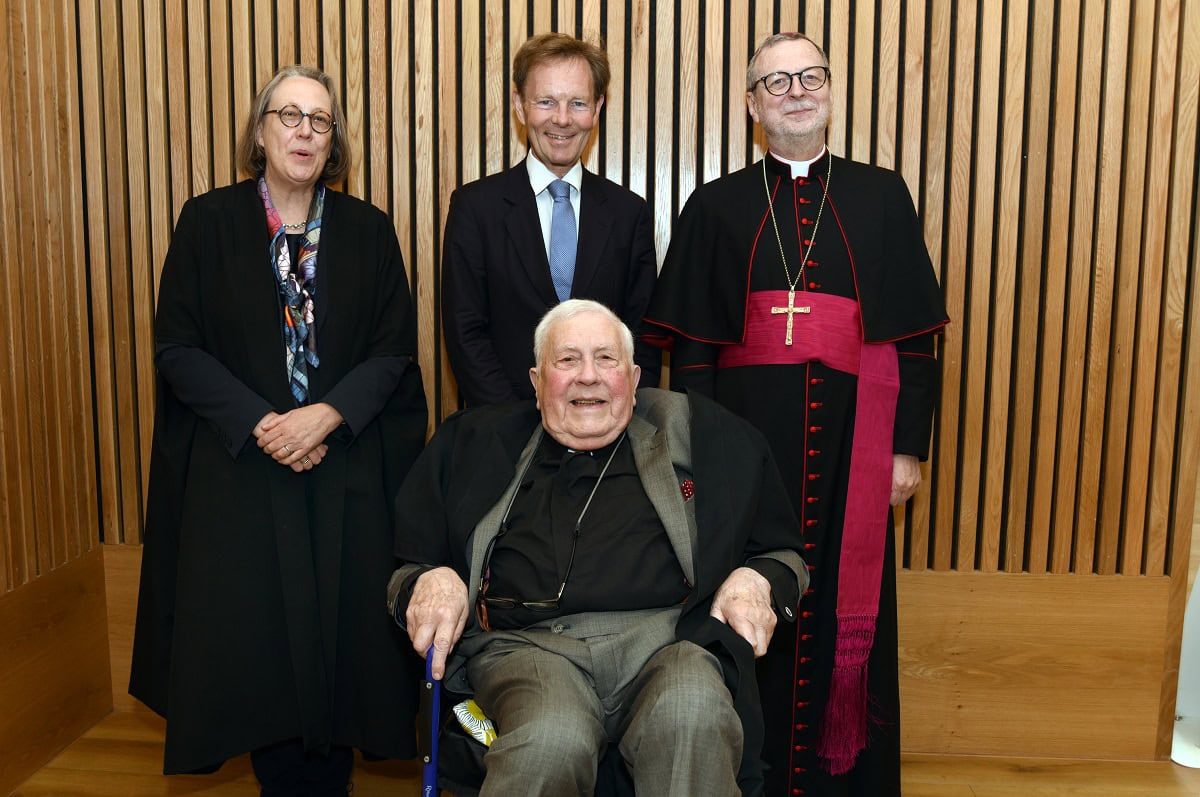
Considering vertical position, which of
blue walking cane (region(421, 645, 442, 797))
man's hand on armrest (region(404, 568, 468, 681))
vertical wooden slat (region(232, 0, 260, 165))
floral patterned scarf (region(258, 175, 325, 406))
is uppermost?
vertical wooden slat (region(232, 0, 260, 165))

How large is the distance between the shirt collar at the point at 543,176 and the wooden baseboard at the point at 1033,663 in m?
1.72

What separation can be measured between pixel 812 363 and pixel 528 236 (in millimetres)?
865

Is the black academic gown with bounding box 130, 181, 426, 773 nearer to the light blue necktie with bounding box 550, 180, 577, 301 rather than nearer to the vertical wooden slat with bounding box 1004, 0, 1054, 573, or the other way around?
the light blue necktie with bounding box 550, 180, 577, 301

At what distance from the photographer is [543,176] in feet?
10.2

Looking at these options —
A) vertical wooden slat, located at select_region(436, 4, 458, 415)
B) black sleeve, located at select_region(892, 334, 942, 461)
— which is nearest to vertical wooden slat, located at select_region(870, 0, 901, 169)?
black sleeve, located at select_region(892, 334, 942, 461)

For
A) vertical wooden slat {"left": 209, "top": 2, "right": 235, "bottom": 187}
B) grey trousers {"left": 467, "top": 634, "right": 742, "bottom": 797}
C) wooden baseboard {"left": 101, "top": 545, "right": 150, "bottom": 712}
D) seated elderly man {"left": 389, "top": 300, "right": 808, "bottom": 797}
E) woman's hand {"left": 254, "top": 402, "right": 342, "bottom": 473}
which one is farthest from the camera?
wooden baseboard {"left": 101, "top": 545, "right": 150, "bottom": 712}

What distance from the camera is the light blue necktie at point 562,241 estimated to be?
10.1 ft

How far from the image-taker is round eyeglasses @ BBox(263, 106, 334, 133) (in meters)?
2.82

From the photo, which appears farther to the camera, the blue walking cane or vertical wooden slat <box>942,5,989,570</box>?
vertical wooden slat <box>942,5,989,570</box>

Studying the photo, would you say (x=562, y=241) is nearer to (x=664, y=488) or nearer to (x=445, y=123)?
(x=445, y=123)

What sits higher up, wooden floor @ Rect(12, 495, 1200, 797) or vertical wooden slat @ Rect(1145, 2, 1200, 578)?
vertical wooden slat @ Rect(1145, 2, 1200, 578)

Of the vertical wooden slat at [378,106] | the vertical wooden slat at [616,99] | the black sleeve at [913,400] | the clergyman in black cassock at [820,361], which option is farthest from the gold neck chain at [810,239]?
the vertical wooden slat at [378,106]

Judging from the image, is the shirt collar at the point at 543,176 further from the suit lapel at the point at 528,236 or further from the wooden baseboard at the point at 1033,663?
the wooden baseboard at the point at 1033,663

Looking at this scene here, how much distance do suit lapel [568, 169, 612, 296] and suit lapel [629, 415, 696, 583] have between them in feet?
2.14
